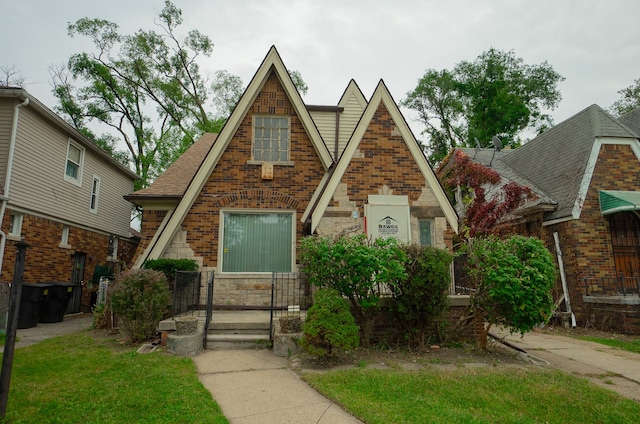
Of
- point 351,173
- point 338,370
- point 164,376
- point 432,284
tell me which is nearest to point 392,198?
point 351,173

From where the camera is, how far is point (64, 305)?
11.1 metres

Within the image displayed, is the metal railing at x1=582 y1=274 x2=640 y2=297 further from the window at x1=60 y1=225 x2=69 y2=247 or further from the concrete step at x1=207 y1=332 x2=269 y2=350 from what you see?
the window at x1=60 y1=225 x2=69 y2=247

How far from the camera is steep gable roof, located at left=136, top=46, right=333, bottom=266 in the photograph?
29.8 feet

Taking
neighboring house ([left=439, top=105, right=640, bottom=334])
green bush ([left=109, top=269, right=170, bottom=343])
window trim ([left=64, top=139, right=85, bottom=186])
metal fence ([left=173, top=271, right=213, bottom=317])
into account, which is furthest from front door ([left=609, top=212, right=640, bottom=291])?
window trim ([left=64, top=139, right=85, bottom=186])

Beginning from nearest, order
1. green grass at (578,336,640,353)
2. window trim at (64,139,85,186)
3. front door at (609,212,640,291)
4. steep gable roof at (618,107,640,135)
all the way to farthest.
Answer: green grass at (578,336,640,353) → front door at (609,212,640,291) → steep gable roof at (618,107,640,135) → window trim at (64,139,85,186)

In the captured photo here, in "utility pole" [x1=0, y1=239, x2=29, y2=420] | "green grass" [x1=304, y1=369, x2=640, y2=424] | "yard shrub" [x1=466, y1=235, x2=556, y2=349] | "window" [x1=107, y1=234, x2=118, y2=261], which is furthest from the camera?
"window" [x1=107, y1=234, x2=118, y2=261]

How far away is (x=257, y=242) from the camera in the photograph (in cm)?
963

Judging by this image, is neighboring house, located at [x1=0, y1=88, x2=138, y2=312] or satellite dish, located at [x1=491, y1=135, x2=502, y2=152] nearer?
neighboring house, located at [x1=0, y1=88, x2=138, y2=312]

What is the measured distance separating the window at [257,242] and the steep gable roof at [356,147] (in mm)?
1507

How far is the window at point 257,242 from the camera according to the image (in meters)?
9.48

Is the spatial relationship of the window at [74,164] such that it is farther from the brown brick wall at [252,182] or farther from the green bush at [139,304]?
the green bush at [139,304]

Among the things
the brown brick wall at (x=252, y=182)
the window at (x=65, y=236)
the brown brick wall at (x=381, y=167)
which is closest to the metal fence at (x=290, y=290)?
the brown brick wall at (x=252, y=182)

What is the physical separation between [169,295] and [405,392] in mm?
4908

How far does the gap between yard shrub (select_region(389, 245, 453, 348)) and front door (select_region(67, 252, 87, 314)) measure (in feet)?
39.6
